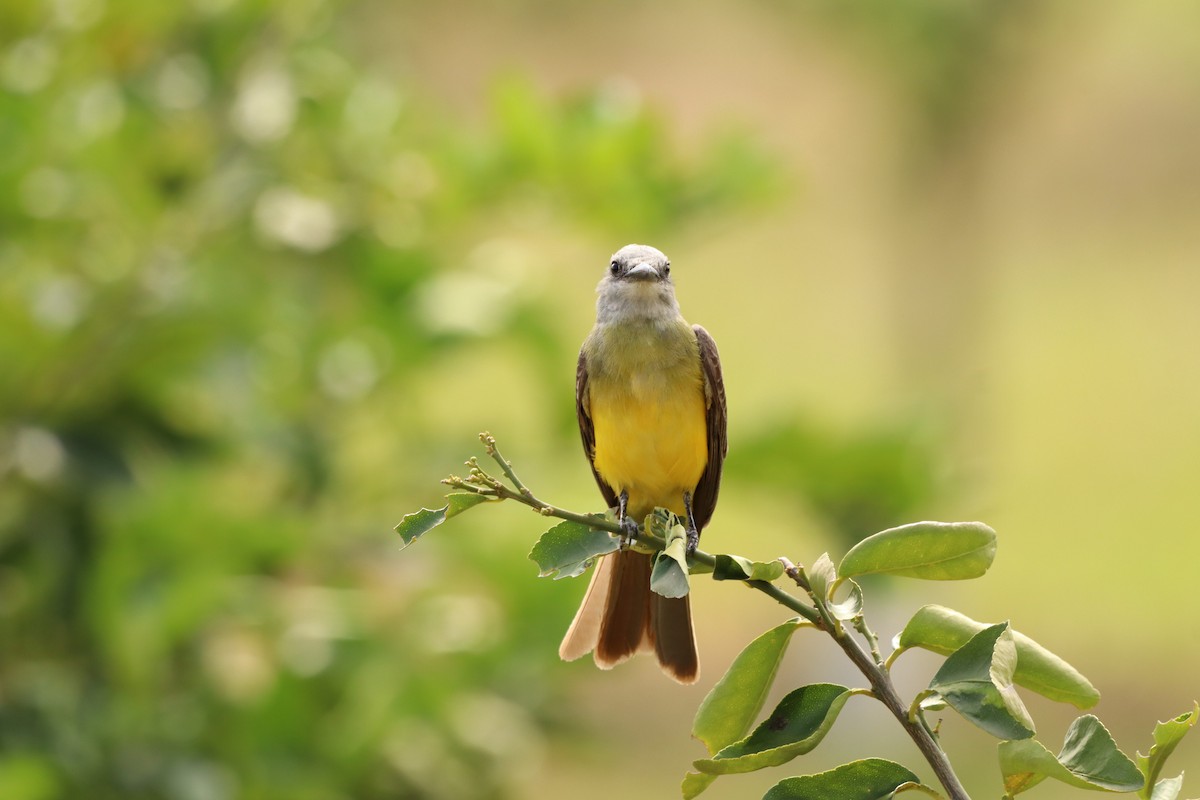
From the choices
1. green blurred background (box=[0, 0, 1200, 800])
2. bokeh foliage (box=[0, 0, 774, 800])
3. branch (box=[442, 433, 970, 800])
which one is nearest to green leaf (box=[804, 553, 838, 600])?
branch (box=[442, 433, 970, 800])

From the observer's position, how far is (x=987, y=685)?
36.2 inches

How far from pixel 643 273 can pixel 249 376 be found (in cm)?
191

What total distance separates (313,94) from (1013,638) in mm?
3198

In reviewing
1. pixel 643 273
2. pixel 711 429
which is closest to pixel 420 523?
pixel 643 273

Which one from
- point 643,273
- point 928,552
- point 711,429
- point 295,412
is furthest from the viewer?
point 295,412

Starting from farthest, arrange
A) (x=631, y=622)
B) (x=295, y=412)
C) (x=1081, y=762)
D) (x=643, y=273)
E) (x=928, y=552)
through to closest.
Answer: (x=295, y=412)
(x=643, y=273)
(x=631, y=622)
(x=928, y=552)
(x=1081, y=762)

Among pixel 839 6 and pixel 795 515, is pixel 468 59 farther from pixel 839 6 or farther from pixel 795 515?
pixel 795 515

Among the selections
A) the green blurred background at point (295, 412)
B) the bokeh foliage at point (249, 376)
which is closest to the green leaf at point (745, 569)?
the green blurred background at point (295, 412)

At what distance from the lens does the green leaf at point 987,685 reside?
0.91m

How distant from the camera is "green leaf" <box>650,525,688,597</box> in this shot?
0.96 m

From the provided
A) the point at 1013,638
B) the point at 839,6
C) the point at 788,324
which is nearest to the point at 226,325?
the point at 1013,638

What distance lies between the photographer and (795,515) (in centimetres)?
403

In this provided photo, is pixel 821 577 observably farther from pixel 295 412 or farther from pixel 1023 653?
pixel 295 412

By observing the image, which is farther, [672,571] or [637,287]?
[637,287]
